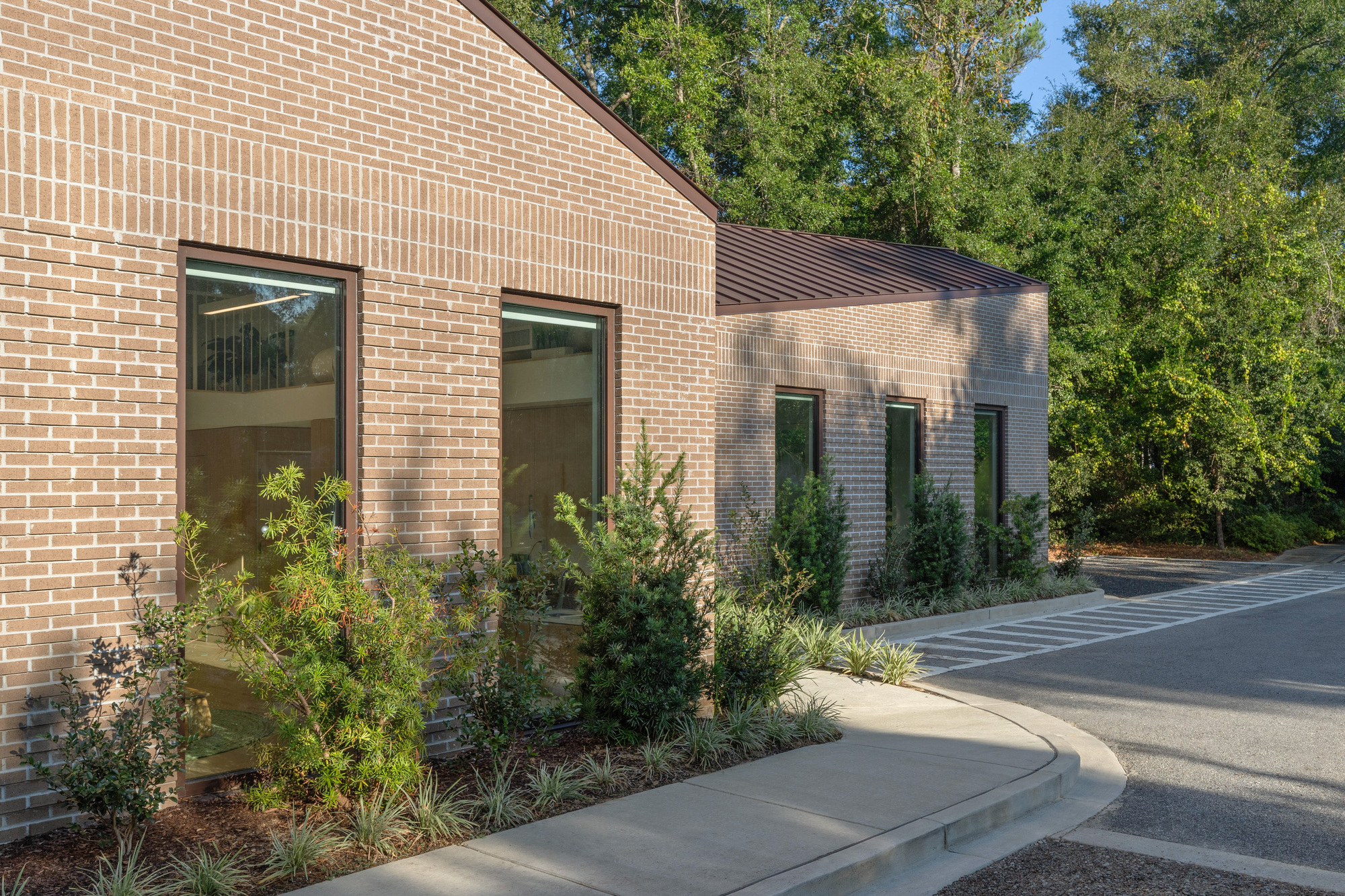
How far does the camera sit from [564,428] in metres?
7.93

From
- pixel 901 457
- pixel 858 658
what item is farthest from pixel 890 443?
pixel 858 658

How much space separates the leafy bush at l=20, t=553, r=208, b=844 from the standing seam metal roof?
7.80 metres

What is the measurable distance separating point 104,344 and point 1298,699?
393 inches

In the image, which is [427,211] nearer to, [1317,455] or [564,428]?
[564,428]

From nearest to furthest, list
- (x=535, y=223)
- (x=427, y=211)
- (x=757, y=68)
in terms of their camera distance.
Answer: (x=427, y=211) < (x=535, y=223) < (x=757, y=68)

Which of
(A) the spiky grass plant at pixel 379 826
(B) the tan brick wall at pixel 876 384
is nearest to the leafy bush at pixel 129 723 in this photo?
(A) the spiky grass plant at pixel 379 826

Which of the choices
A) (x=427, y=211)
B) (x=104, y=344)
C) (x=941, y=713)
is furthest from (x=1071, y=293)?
(x=104, y=344)

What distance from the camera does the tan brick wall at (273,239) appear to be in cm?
512

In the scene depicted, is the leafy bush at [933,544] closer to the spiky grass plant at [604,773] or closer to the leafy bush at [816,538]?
the leafy bush at [816,538]

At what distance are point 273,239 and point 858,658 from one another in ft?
21.9

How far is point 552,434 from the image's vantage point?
25.7 ft

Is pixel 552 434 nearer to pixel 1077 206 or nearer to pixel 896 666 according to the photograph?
pixel 896 666

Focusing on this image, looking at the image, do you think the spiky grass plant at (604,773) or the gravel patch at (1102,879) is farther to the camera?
the spiky grass plant at (604,773)

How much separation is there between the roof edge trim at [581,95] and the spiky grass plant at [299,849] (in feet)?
16.5
